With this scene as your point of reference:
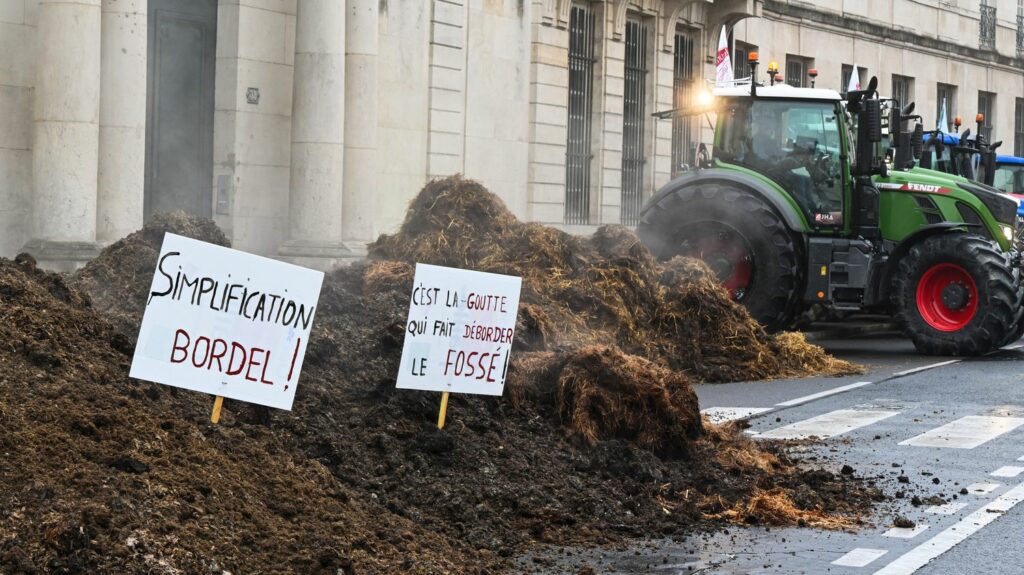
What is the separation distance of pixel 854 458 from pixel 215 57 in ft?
39.0

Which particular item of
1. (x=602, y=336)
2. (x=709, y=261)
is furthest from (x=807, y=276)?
(x=602, y=336)

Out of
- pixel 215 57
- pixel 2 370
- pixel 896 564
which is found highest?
pixel 215 57

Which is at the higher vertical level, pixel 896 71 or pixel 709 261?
pixel 896 71

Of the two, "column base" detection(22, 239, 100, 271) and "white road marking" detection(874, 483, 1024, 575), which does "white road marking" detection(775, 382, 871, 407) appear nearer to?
"white road marking" detection(874, 483, 1024, 575)

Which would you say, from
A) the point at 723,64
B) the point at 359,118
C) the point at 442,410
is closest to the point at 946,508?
the point at 442,410

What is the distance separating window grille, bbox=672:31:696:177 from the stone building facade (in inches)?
2.5

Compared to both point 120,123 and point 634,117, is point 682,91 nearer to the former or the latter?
point 634,117

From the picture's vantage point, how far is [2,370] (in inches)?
296

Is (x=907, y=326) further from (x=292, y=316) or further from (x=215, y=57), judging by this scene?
(x=292, y=316)

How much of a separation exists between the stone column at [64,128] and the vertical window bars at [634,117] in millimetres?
14832

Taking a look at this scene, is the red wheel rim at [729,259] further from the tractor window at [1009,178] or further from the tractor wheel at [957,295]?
the tractor window at [1009,178]

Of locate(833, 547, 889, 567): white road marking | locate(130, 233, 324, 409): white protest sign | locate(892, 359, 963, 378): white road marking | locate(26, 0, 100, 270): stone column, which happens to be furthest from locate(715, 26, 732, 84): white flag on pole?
locate(130, 233, 324, 409): white protest sign

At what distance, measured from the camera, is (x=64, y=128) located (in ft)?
54.0

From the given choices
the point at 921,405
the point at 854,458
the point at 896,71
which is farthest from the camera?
the point at 896,71
